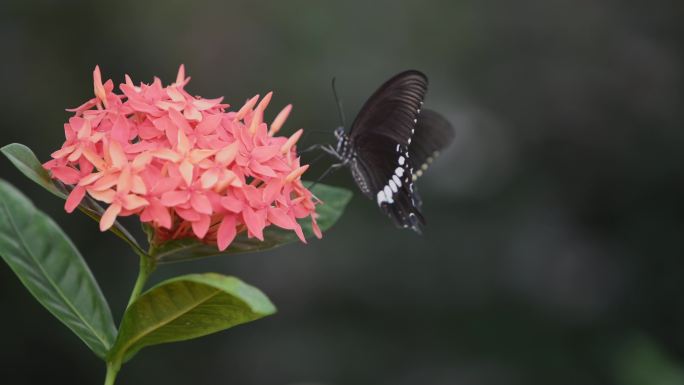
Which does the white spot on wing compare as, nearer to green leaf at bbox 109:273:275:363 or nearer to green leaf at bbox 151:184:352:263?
green leaf at bbox 151:184:352:263

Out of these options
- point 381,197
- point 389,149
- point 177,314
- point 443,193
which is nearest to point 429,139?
point 389,149

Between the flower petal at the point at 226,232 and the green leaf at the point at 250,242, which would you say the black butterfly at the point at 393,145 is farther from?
the flower petal at the point at 226,232

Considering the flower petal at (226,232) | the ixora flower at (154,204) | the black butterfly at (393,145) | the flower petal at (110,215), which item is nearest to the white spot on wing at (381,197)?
the black butterfly at (393,145)

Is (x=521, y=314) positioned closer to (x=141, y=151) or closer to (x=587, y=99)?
(x=587, y=99)

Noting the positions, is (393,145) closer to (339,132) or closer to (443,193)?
(339,132)

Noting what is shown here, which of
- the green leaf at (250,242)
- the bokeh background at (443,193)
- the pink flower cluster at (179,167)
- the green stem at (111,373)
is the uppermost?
the pink flower cluster at (179,167)

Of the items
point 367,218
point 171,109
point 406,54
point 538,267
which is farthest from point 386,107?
point 538,267
